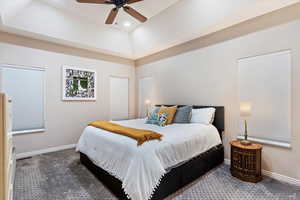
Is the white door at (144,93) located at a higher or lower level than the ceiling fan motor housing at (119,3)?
lower

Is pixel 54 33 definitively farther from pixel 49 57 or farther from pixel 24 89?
pixel 24 89

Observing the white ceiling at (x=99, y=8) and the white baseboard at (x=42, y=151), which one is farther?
the white baseboard at (x=42, y=151)

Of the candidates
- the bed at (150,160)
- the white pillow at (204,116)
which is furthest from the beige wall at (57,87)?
the white pillow at (204,116)

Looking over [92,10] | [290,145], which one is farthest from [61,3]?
[290,145]

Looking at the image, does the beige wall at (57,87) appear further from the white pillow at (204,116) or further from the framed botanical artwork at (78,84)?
the white pillow at (204,116)

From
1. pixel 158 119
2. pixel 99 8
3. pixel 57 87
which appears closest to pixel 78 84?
pixel 57 87

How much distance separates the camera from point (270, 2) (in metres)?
2.26

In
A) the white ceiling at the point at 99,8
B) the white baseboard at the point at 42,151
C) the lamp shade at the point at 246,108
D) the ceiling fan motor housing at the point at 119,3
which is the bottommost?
the white baseboard at the point at 42,151

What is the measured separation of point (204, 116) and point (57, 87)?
3600 mm

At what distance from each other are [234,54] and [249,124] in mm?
1356

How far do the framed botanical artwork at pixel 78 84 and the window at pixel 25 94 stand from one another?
491mm

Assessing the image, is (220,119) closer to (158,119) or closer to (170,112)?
(170,112)

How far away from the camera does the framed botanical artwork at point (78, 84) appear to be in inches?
154

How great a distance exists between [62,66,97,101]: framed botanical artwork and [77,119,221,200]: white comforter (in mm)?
1792
